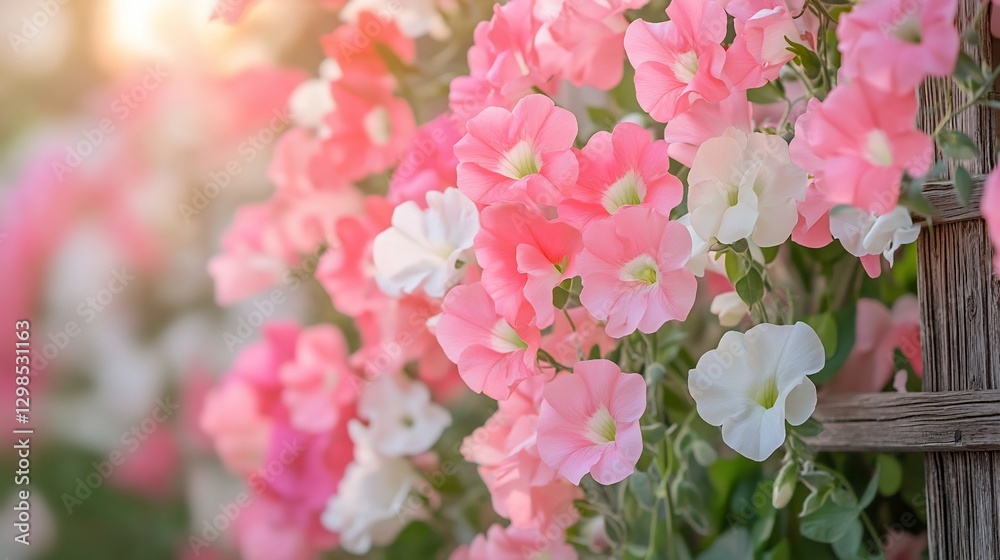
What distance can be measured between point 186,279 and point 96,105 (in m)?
0.29

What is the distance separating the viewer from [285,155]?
101 cm

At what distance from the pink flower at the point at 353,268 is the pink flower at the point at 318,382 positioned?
139 mm

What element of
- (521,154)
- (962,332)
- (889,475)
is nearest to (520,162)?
(521,154)

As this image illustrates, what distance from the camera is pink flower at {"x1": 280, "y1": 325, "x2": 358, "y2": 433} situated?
3.22 feet

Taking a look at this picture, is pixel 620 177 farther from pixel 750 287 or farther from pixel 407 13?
pixel 407 13

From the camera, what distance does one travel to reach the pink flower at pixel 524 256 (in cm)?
56

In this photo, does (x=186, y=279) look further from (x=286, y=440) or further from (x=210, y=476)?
(x=286, y=440)

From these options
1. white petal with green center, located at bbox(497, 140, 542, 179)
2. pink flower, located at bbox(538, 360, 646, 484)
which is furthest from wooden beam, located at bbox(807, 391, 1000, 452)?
white petal with green center, located at bbox(497, 140, 542, 179)

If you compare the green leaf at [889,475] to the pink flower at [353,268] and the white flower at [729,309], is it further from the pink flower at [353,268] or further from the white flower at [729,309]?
the pink flower at [353,268]

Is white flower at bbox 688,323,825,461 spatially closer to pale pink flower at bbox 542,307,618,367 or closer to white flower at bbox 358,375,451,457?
pale pink flower at bbox 542,307,618,367

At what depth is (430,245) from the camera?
68cm

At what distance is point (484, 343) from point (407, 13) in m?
0.46

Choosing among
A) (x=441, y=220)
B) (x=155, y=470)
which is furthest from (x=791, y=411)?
(x=155, y=470)

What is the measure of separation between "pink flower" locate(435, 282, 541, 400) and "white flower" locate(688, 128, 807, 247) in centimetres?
14
